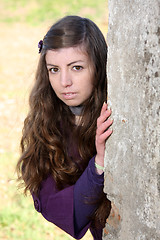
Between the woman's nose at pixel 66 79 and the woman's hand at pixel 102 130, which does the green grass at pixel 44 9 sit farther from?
the woman's hand at pixel 102 130

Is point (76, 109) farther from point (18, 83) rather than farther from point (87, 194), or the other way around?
point (18, 83)

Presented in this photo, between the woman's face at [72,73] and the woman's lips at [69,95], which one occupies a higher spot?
the woman's face at [72,73]

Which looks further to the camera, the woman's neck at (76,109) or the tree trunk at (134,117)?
the woman's neck at (76,109)

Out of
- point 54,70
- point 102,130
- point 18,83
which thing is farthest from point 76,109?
point 18,83

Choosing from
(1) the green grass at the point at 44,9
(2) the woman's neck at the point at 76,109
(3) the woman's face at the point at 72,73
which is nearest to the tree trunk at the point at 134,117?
(3) the woman's face at the point at 72,73

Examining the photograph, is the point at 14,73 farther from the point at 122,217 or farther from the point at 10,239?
the point at 122,217

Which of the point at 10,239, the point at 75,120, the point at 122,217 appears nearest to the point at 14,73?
the point at 10,239

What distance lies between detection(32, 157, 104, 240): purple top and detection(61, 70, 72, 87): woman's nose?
1.33 ft

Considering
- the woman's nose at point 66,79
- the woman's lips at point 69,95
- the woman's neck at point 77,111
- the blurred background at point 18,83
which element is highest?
the woman's nose at point 66,79

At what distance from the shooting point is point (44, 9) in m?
14.3

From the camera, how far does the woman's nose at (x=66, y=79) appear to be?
206 cm

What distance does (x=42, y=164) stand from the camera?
7.43 ft

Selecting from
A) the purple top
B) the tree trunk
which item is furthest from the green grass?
the tree trunk

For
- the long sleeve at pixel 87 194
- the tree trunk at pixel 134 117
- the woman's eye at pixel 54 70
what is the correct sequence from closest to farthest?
the tree trunk at pixel 134 117 → the long sleeve at pixel 87 194 → the woman's eye at pixel 54 70
